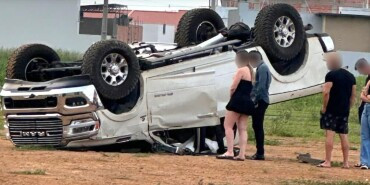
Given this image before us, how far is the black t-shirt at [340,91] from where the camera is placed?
13914 mm

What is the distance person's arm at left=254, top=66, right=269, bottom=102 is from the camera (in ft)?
48.1

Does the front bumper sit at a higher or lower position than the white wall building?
higher

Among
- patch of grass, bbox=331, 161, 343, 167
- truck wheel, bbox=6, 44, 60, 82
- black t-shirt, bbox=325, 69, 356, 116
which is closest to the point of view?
black t-shirt, bbox=325, 69, 356, 116

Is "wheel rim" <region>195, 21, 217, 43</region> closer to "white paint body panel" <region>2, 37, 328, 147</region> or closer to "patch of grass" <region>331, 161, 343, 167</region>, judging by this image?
"white paint body panel" <region>2, 37, 328, 147</region>

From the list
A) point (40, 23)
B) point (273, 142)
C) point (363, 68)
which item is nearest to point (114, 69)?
point (363, 68)

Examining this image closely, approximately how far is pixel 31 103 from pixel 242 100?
121 inches

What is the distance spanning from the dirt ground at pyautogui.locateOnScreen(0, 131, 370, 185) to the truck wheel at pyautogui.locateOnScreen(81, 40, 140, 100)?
0.95 m

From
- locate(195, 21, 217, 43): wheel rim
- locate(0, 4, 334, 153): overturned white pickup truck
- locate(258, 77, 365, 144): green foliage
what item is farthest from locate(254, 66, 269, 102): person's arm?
locate(258, 77, 365, 144): green foliage

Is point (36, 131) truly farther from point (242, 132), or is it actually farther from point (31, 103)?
point (242, 132)

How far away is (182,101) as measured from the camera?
1501cm

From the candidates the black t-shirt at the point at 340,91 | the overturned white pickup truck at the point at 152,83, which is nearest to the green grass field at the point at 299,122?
the overturned white pickup truck at the point at 152,83

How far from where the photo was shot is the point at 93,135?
14.3 m

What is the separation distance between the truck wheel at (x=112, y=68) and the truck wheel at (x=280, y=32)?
2.24m

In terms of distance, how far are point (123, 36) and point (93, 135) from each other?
3547cm
